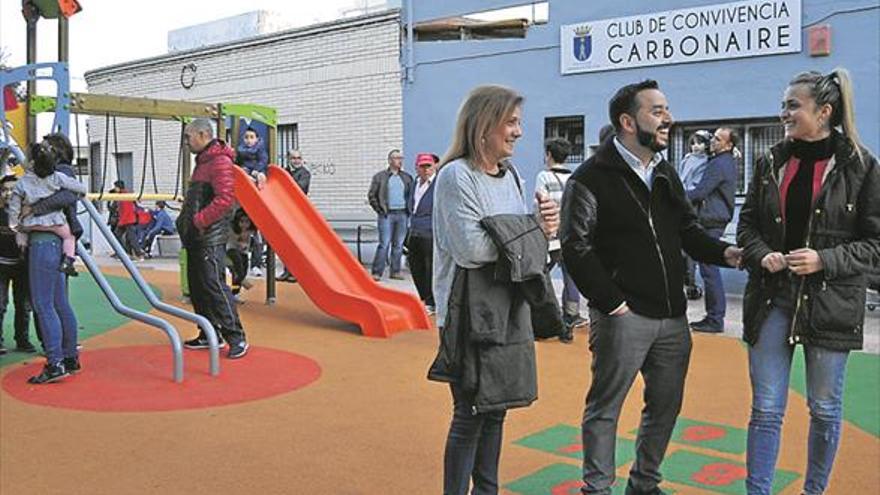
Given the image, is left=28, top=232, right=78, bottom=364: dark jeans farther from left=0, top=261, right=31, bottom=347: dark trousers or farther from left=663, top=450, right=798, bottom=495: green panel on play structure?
left=663, top=450, right=798, bottom=495: green panel on play structure

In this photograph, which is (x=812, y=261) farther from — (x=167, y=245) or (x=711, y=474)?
(x=167, y=245)

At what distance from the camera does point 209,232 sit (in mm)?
7242

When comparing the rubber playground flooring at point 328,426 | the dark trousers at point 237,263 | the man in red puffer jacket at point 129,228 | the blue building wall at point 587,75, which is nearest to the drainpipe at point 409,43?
the blue building wall at point 587,75

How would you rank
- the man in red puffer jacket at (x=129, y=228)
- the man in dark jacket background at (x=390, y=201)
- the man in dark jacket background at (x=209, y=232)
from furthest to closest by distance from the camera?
1. the man in red puffer jacket at (x=129, y=228)
2. the man in dark jacket background at (x=390, y=201)
3. the man in dark jacket background at (x=209, y=232)

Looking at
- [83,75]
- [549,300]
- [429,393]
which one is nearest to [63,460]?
[429,393]

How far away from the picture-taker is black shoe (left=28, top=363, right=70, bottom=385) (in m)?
6.27

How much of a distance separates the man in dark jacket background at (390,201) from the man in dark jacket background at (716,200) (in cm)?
491

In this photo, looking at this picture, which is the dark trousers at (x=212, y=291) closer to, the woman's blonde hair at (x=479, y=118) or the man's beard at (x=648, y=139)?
the woman's blonde hair at (x=479, y=118)

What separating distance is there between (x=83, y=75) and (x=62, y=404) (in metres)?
16.9

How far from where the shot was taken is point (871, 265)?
344 cm

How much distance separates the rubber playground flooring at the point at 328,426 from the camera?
4.26 m

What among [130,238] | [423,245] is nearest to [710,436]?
[423,245]

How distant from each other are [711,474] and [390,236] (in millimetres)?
8756

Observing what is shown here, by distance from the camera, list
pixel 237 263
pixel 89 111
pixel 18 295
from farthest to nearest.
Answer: pixel 237 263
pixel 89 111
pixel 18 295
